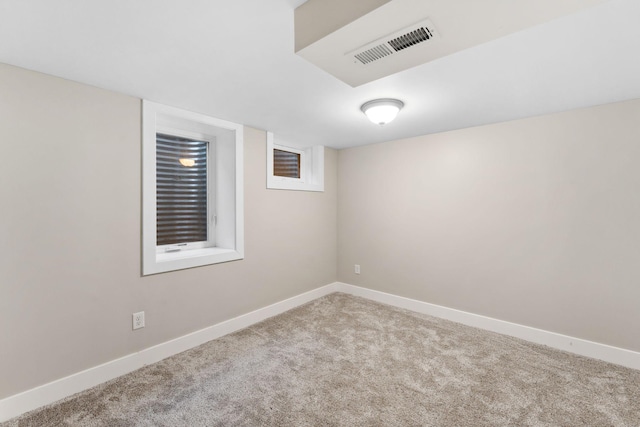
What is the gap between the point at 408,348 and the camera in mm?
2518

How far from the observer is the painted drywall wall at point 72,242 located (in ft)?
5.64

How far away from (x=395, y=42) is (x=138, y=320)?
258 centimetres

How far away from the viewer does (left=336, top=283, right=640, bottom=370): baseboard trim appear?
7.53 ft

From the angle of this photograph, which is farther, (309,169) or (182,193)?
(309,169)

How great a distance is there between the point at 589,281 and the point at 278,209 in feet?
10.0

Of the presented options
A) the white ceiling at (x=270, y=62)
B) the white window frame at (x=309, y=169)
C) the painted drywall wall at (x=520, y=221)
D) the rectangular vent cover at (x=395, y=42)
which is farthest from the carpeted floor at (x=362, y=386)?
the white ceiling at (x=270, y=62)

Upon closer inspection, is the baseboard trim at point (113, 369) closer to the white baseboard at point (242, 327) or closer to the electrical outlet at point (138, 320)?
the white baseboard at point (242, 327)

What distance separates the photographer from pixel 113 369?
207 cm

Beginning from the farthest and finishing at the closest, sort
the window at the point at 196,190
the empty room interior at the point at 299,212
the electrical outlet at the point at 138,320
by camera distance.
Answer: the window at the point at 196,190 < the electrical outlet at the point at 138,320 < the empty room interior at the point at 299,212

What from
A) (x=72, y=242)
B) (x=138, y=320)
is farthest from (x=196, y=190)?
(x=138, y=320)

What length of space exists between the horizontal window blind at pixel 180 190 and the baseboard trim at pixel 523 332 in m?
2.39

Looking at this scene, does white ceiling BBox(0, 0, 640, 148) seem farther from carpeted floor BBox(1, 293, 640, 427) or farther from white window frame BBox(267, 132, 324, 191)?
carpeted floor BBox(1, 293, 640, 427)

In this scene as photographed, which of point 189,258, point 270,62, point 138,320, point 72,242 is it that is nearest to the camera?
point 270,62

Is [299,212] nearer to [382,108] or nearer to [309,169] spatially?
[309,169]
